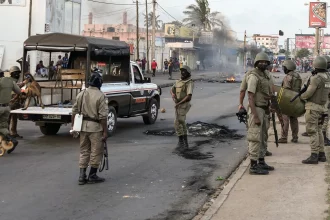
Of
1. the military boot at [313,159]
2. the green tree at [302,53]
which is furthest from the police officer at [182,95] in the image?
the green tree at [302,53]

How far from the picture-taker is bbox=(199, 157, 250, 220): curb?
586 cm

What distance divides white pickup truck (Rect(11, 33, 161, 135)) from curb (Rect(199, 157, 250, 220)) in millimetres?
4255

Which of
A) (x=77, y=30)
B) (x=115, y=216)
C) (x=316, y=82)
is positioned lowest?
(x=115, y=216)

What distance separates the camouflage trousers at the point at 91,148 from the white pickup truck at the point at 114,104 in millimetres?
3946

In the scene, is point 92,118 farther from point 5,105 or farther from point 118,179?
point 5,105

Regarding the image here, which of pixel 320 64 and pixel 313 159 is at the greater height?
pixel 320 64

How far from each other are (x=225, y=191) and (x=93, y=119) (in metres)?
2.09

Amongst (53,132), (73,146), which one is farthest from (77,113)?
(53,132)

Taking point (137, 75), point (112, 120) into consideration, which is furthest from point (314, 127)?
point (137, 75)

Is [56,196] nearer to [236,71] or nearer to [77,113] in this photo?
[77,113]

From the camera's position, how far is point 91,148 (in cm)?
727

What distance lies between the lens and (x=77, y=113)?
7195 mm

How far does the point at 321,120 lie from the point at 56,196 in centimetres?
462

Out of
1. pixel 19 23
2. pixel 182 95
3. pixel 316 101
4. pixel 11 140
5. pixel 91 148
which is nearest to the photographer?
pixel 91 148
